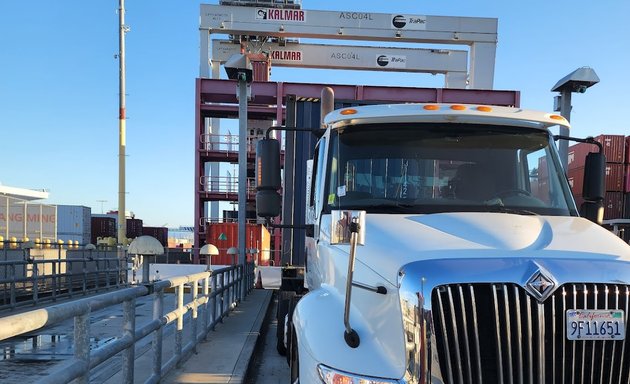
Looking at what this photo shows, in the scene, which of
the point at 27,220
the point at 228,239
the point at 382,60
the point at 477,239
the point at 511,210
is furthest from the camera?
the point at 382,60

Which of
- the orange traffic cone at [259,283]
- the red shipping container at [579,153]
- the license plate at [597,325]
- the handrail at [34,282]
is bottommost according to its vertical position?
the orange traffic cone at [259,283]

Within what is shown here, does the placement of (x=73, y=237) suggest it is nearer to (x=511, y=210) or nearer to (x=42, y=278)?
(x=42, y=278)

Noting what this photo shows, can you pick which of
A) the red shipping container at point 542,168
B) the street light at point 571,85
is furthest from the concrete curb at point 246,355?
the street light at point 571,85

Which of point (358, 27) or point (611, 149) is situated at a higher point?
point (358, 27)

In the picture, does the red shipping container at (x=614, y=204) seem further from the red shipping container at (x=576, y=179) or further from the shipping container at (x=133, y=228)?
the shipping container at (x=133, y=228)

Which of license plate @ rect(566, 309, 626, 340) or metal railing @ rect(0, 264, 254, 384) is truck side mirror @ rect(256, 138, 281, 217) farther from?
license plate @ rect(566, 309, 626, 340)

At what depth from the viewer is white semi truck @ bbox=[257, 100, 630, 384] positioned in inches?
87.3

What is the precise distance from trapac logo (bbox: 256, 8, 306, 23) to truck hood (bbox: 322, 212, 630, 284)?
2414cm

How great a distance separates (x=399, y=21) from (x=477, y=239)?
82.6 ft

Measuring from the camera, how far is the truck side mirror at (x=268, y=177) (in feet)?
13.3

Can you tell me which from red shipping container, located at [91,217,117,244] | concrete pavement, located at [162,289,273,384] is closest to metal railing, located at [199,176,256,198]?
red shipping container, located at [91,217,117,244]

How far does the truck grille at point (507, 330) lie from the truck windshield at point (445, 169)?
3.92 ft

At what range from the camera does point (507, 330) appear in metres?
2.21

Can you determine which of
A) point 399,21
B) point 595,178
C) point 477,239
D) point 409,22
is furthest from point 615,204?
point 399,21
